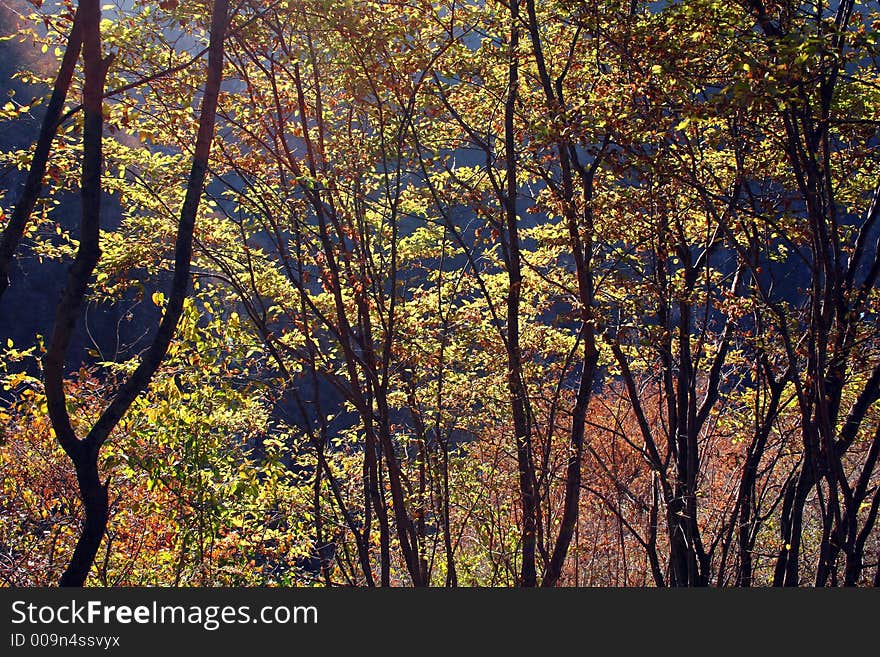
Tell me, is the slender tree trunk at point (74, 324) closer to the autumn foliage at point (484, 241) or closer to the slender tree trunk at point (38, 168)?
the slender tree trunk at point (38, 168)

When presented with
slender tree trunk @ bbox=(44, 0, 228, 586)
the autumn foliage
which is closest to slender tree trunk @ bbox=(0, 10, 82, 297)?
slender tree trunk @ bbox=(44, 0, 228, 586)

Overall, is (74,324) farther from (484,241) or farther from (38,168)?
(484,241)

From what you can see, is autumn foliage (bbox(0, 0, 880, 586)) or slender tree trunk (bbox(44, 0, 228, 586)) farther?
autumn foliage (bbox(0, 0, 880, 586))

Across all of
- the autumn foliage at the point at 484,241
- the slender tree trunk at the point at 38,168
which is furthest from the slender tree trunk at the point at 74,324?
the autumn foliage at the point at 484,241

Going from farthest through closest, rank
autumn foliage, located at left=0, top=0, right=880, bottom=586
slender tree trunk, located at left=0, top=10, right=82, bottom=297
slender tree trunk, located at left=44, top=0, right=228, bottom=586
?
autumn foliage, located at left=0, top=0, right=880, bottom=586, slender tree trunk, located at left=0, top=10, right=82, bottom=297, slender tree trunk, located at left=44, top=0, right=228, bottom=586

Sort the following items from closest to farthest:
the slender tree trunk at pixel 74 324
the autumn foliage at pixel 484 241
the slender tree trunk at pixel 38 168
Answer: the slender tree trunk at pixel 74 324 < the slender tree trunk at pixel 38 168 < the autumn foliage at pixel 484 241

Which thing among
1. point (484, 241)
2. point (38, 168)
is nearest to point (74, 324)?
point (38, 168)

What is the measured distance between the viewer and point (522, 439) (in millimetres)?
5977

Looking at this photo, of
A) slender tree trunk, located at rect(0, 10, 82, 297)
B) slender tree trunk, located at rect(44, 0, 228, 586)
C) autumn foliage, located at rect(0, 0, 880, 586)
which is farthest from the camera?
autumn foliage, located at rect(0, 0, 880, 586)

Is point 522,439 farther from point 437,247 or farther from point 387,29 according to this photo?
point 387,29

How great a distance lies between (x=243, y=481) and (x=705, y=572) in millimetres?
3729

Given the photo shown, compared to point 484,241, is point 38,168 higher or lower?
lower

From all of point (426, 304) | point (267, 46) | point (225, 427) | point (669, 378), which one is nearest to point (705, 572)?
point (669, 378)

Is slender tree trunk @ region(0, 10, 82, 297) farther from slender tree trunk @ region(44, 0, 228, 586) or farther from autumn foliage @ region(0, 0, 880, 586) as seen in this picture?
autumn foliage @ region(0, 0, 880, 586)
